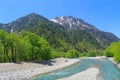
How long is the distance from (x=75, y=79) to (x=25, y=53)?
2212 inches

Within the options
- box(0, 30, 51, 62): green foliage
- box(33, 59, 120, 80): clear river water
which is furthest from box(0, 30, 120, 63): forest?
box(33, 59, 120, 80): clear river water

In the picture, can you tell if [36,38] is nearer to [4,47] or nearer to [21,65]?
[4,47]

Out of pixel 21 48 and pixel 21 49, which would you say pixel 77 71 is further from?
pixel 21 49

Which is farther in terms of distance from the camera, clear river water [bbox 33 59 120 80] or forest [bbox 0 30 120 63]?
forest [bbox 0 30 120 63]

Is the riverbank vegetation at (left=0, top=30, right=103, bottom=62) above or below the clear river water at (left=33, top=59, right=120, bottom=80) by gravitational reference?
above

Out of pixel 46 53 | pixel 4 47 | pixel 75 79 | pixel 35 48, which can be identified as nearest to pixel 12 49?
pixel 4 47

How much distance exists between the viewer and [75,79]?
57.3 meters

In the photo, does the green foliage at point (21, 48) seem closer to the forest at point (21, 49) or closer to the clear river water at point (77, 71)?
the forest at point (21, 49)

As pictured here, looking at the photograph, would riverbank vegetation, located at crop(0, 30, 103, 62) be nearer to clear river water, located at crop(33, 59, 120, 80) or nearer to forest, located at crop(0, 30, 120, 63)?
forest, located at crop(0, 30, 120, 63)

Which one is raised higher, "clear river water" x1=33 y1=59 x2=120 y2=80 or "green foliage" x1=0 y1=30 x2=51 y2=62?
"green foliage" x1=0 y1=30 x2=51 y2=62

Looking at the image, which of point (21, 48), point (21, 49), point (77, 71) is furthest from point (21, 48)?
point (77, 71)

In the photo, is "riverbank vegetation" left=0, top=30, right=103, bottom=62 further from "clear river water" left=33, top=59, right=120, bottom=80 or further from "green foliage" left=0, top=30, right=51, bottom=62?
"clear river water" left=33, top=59, right=120, bottom=80

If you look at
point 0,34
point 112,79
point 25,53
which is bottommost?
point 112,79

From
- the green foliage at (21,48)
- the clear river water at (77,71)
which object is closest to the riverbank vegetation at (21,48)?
the green foliage at (21,48)
